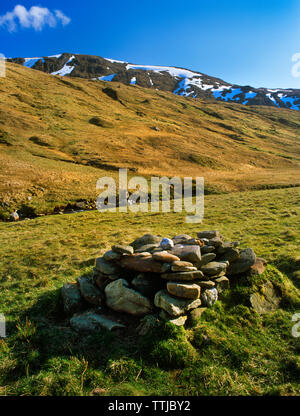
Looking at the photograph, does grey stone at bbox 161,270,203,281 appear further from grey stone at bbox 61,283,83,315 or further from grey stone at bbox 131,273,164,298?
grey stone at bbox 61,283,83,315

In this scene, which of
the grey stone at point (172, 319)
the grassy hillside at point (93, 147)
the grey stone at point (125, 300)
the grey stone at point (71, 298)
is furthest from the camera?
the grassy hillside at point (93, 147)

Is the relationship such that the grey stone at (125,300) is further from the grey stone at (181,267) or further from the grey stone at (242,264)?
the grey stone at (242,264)

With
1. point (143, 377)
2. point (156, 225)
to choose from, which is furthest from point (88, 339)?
point (156, 225)

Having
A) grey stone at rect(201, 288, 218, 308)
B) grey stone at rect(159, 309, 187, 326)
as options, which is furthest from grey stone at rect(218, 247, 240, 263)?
grey stone at rect(159, 309, 187, 326)

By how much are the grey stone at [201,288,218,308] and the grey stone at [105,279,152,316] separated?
1.96 metres

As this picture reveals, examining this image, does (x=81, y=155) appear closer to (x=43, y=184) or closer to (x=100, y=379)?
(x=43, y=184)

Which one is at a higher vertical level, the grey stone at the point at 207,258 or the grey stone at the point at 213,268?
the grey stone at the point at 207,258

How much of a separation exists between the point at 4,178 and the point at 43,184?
19.9 ft

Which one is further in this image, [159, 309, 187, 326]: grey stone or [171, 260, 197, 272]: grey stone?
[171, 260, 197, 272]: grey stone

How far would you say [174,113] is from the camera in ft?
485

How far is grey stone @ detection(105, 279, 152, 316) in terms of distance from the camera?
8.23 metres

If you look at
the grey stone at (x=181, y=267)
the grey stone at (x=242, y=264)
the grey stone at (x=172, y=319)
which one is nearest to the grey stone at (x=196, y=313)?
the grey stone at (x=172, y=319)

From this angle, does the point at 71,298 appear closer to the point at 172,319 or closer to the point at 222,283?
the point at 172,319

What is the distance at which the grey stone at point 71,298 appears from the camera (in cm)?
888
